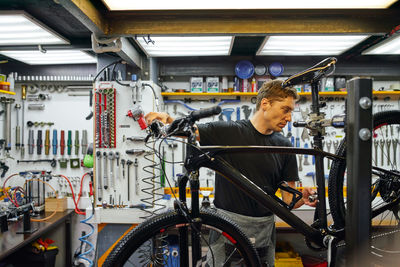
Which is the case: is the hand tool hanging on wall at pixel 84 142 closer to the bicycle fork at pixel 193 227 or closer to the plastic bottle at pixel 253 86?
the plastic bottle at pixel 253 86

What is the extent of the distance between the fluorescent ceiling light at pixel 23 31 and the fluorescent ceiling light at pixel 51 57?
0.34 meters

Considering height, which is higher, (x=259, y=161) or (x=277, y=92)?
(x=277, y=92)

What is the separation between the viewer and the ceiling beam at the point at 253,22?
2121 mm

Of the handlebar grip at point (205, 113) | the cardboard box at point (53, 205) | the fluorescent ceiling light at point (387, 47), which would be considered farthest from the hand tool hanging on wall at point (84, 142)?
the fluorescent ceiling light at point (387, 47)

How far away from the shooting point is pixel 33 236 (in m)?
2.59

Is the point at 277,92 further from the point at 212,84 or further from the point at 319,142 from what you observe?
the point at 212,84

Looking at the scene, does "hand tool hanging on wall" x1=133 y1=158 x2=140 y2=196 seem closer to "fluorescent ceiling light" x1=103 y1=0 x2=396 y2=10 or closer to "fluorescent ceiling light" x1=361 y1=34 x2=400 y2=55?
"fluorescent ceiling light" x1=103 y1=0 x2=396 y2=10

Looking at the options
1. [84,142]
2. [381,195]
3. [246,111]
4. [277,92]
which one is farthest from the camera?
[84,142]

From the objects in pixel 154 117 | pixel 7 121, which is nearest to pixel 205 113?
pixel 154 117

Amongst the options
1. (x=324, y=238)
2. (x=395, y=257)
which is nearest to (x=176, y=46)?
(x=324, y=238)

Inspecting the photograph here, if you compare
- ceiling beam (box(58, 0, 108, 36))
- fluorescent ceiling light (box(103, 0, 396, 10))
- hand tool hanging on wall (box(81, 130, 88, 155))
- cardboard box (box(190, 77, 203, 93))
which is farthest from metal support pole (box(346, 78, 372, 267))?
hand tool hanging on wall (box(81, 130, 88, 155))

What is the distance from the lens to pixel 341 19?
2.16m

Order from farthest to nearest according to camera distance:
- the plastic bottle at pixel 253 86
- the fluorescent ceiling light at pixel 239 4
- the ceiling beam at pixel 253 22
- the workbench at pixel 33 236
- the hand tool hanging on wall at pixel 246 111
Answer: the hand tool hanging on wall at pixel 246 111 → the plastic bottle at pixel 253 86 → the workbench at pixel 33 236 → the ceiling beam at pixel 253 22 → the fluorescent ceiling light at pixel 239 4

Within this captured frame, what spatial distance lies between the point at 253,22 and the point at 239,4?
23cm
